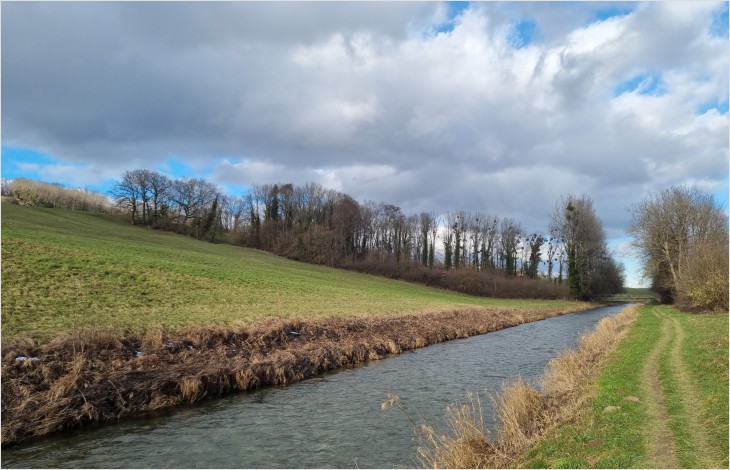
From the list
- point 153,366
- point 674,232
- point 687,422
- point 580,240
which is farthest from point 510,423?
point 580,240

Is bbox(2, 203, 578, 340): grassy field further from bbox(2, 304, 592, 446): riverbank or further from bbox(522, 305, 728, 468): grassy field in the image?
bbox(522, 305, 728, 468): grassy field

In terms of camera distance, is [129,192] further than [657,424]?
Yes

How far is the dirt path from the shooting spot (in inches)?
288

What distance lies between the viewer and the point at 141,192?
3777 inches

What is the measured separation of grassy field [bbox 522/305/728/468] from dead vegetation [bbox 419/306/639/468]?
46 centimetres

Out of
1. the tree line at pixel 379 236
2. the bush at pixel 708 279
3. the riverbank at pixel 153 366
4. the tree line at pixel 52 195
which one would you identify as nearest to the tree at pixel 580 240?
the tree line at pixel 379 236

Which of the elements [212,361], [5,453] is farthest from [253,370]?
[5,453]

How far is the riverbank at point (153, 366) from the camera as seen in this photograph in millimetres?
11133

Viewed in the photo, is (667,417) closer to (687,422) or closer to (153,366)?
(687,422)

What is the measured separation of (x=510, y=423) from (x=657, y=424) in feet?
9.90

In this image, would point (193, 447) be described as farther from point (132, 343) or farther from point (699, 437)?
point (699, 437)

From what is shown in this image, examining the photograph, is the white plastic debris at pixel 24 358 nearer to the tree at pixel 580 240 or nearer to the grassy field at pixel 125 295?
the grassy field at pixel 125 295

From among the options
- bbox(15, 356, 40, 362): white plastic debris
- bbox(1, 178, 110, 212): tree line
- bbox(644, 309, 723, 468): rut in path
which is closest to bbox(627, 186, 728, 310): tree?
bbox(644, 309, 723, 468): rut in path

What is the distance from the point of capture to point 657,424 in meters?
8.96
